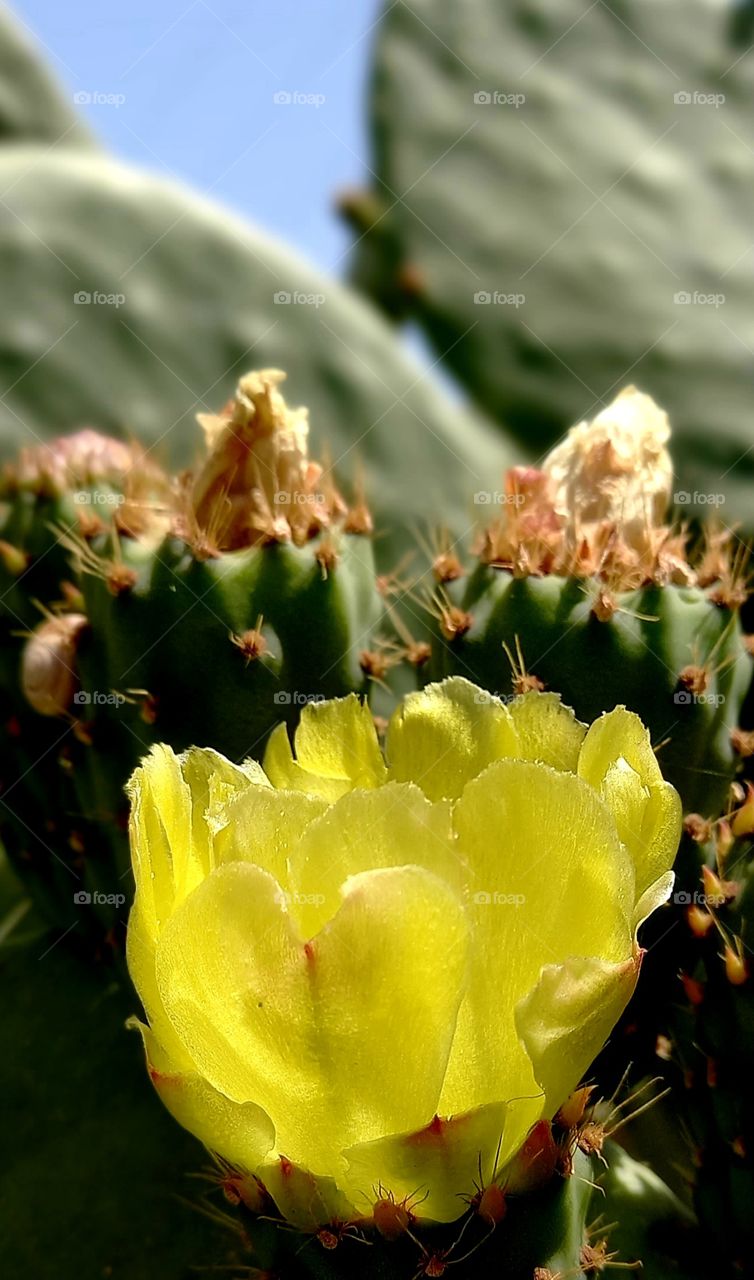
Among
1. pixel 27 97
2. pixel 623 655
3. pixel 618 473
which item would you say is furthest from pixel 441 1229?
pixel 27 97

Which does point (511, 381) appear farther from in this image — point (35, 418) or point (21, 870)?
point (21, 870)

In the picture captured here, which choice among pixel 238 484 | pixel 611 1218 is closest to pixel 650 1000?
pixel 611 1218

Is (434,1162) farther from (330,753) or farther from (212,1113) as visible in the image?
(330,753)

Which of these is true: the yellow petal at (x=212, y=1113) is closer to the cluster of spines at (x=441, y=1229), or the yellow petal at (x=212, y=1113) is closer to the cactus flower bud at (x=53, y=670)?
the cluster of spines at (x=441, y=1229)

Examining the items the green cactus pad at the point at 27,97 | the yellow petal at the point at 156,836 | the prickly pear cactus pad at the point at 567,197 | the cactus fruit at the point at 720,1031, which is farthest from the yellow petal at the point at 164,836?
the green cactus pad at the point at 27,97

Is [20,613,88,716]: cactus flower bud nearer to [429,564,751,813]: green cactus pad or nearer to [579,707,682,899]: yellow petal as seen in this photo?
[429,564,751,813]: green cactus pad

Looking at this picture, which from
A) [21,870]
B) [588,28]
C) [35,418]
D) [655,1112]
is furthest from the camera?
[588,28]

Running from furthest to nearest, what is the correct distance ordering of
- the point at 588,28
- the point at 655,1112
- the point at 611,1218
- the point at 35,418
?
the point at 588,28 → the point at 35,418 → the point at 655,1112 → the point at 611,1218

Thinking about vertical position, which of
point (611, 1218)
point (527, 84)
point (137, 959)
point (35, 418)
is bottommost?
point (611, 1218)
